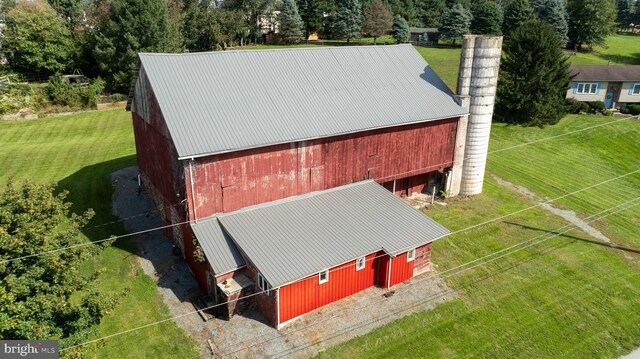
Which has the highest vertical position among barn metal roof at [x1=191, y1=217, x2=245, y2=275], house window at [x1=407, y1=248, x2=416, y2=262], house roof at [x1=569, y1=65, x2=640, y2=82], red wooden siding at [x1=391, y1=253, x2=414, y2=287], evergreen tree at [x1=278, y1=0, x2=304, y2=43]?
evergreen tree at [x1=278, y1=0, x2=304, y2=43]

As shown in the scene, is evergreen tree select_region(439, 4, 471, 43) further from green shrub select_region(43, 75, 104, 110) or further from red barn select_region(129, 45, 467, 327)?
green shrub select_region(43, 75, 104, 110)

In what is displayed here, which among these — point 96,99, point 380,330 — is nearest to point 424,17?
point 96,99

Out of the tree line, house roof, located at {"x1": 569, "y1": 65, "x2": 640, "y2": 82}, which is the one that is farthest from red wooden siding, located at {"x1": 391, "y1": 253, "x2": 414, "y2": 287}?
the tree line

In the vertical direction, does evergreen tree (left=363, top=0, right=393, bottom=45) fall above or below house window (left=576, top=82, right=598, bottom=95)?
above

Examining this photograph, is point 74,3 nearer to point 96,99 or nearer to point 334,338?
point 96,99

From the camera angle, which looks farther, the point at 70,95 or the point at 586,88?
the point at 586,88

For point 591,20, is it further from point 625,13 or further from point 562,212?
point 562,212

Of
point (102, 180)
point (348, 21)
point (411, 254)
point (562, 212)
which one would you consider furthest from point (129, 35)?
point (348, 21)

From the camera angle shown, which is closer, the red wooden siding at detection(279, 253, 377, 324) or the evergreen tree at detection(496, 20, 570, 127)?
the red wooden siding at detection(279, 253, 377, 324)
